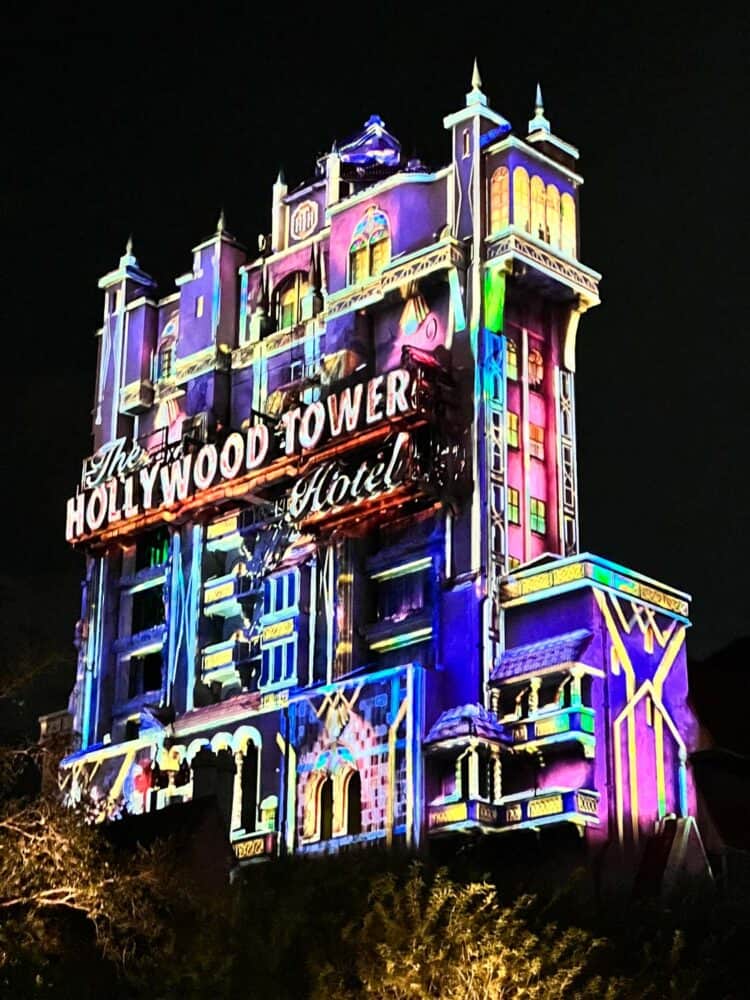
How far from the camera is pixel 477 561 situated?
58.4 metres

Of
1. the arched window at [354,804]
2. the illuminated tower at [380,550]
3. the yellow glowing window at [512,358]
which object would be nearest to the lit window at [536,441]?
the illuminated tower at [380,550]

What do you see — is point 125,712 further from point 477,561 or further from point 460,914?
point 460,914

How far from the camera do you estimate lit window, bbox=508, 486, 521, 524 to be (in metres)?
60.4

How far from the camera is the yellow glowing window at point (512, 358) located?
62375 millimetres

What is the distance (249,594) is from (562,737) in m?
15.7

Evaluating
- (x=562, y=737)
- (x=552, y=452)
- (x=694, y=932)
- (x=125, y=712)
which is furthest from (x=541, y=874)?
(x=125, y=712)

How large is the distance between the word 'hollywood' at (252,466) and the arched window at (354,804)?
9291 mm

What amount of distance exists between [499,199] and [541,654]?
54.2 ft

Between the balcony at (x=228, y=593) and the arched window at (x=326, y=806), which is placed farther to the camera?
the balcony at (x=228, y=593)

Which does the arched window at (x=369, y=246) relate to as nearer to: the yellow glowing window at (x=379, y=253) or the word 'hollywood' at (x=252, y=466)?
the yellow glowing window at (x=379, y=253)

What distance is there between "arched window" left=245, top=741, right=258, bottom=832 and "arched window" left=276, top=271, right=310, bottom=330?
1703cm

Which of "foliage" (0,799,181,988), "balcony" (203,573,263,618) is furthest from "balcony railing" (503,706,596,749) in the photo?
"foliage" (0,799,181,988)

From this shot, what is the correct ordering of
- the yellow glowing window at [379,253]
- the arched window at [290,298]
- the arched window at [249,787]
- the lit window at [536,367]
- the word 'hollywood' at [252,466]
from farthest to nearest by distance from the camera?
1. the arched window at [290,298]
2. the yellow glowing window at [379,253]
3. the lit window at [536,367]
4. the arched window at [249,787]
5. the word 'hollywood' at [252,466]

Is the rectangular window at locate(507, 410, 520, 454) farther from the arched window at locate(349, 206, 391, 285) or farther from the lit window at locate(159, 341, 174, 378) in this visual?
the lit window at locate(159, 341, 174, 378)
